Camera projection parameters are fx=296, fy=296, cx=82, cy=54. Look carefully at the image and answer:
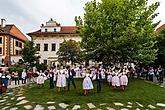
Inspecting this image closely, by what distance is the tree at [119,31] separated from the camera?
1203 inches

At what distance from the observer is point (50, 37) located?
224ft

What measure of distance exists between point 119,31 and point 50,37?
39.0 m

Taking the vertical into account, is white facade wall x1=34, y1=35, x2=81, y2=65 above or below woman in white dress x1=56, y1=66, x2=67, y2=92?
above

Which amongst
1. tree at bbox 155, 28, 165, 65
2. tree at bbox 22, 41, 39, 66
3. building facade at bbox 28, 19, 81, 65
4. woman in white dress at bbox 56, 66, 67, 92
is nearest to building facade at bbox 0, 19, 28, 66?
building facade at bbox 28, 19, 81, 65

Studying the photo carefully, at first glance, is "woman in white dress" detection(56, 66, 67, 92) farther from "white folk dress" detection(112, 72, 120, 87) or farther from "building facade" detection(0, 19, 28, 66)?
"building facade" detection(0, 19, 28, 66)

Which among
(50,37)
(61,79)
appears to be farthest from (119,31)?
(50,37)

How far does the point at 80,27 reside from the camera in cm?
3422

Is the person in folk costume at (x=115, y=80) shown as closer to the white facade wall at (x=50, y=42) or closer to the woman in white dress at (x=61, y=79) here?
the woman in white dress at (x=61, y=79)

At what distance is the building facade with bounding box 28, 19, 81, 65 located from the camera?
67.5 meters

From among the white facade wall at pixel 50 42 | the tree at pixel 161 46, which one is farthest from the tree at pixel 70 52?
the tree at pixel 161 46

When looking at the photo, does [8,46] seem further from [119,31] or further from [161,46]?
[119,31]

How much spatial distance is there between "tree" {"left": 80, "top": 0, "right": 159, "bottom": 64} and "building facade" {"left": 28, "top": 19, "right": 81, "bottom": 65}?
112 feet

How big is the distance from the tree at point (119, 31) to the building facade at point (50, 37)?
34.3 m

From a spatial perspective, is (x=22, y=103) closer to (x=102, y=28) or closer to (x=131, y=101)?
(x=131, y=101)
